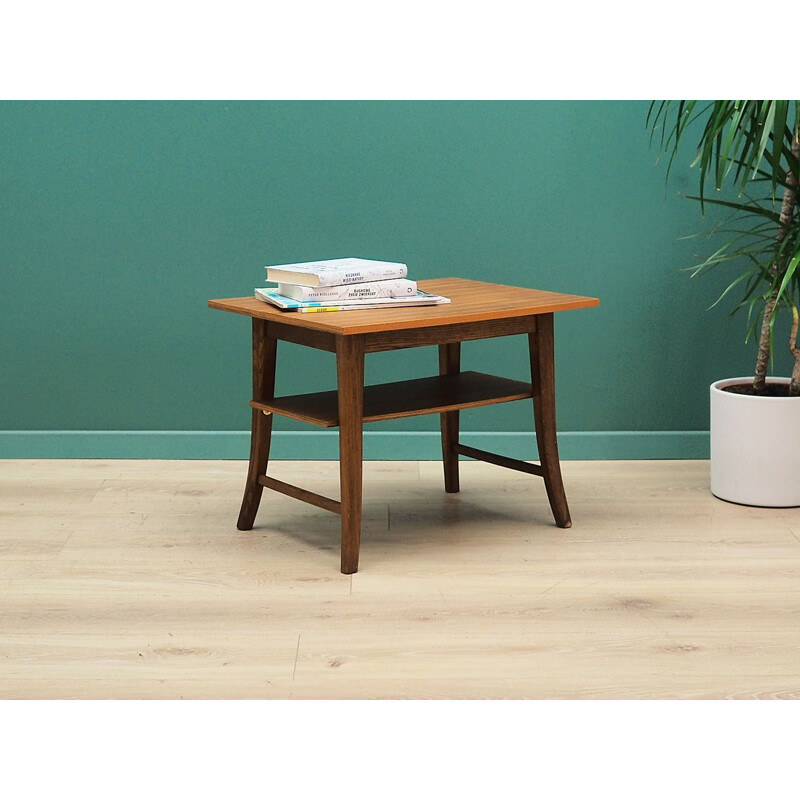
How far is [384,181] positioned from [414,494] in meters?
1.04

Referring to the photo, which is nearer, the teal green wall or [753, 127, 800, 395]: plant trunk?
[753, 127, 800, 395]: plant trunk

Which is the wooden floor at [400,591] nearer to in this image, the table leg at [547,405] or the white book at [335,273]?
the table leg at [547,405]

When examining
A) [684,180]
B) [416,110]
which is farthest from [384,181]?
[684,180]

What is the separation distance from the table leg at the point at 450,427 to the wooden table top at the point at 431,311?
21 cm

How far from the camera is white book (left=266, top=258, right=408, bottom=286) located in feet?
8.93

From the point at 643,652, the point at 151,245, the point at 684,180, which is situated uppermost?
the point at 684,180

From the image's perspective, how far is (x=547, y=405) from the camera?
2.91m

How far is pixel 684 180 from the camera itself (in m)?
3.59

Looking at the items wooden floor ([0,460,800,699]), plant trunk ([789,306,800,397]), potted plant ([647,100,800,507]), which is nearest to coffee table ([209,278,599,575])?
wooden floor ([0,460,800,699])

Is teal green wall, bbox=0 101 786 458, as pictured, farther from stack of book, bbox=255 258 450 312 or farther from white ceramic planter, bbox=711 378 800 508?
stack of book, bbox=255 258 450 312

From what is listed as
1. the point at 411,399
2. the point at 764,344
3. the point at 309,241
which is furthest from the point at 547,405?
the point at 309,241

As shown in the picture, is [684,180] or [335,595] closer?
[335,595]

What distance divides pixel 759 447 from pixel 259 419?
1387mm

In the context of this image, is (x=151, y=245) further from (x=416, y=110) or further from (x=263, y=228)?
(x=416, y=110)
